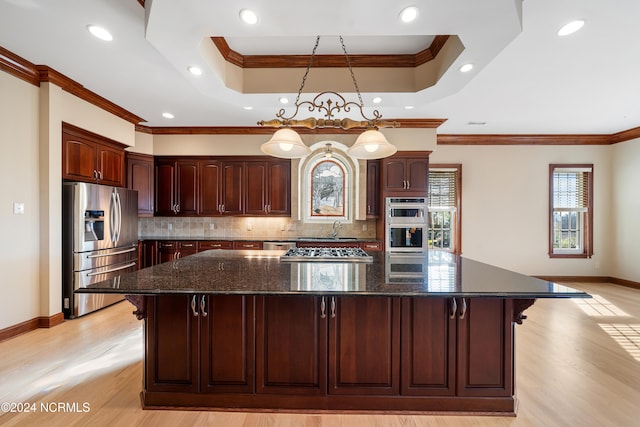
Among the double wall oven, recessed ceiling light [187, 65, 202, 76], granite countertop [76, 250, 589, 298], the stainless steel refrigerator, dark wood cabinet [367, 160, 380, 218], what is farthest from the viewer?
dark wood cabinet [367, 160, 380, 218]

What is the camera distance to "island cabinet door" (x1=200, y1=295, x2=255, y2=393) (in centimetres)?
194

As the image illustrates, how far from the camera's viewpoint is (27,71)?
310cm

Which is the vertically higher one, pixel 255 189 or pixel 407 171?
pixel 407 171

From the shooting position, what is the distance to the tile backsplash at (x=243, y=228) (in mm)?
5383

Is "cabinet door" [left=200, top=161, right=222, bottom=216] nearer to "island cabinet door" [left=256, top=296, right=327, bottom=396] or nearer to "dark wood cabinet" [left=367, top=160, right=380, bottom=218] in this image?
"dark wood cabinet" [left=367, top=160, right=380, bottom=218]

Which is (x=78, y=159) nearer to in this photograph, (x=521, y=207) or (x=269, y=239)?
(x=269, y=239)

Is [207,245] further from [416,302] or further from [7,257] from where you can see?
[416,302]

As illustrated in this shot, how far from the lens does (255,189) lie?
525 cm

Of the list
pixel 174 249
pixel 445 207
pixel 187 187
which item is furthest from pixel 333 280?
pixel 445 207

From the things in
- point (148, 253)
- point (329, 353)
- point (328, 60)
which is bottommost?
point (329, 353)

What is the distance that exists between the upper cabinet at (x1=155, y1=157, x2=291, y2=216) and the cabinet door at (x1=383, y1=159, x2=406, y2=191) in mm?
1640

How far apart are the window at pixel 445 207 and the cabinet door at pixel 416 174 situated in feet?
3.34

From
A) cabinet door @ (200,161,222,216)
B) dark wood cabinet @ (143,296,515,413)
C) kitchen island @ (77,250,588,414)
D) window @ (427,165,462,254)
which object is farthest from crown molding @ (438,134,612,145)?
dark wood cabinet @ (143,296,515,413)

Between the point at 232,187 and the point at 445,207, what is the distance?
3.98 meters
